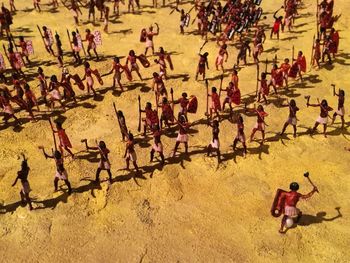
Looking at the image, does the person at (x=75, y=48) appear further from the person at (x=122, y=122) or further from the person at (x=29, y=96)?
the person at (x=122, y=122)

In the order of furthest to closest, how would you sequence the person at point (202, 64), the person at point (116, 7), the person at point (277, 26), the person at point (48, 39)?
1. the person at point (116, 7)
2. the person at point (277, 26)
3. the person at point (48, 39)
4. the person at point (202, 64)

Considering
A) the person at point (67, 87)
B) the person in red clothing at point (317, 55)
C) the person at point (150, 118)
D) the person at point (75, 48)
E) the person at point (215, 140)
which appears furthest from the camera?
the person at point (75, 48)

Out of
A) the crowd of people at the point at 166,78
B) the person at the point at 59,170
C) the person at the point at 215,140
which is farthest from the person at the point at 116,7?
the person at the point at 59,170

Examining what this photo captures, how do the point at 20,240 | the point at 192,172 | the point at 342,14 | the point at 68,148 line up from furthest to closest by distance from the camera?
the point at 342,14 < the point at 68,148 < the point at 192,172 < the point at 20,240

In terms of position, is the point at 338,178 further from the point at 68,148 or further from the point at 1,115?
the point at 1,115

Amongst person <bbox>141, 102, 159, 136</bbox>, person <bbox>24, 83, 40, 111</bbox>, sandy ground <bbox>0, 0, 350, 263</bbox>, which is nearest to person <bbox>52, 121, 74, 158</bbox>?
sandy ground <bbox>0, 0, 350, 263</bbox>

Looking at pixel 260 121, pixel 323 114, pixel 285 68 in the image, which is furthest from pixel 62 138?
pixel 285 68

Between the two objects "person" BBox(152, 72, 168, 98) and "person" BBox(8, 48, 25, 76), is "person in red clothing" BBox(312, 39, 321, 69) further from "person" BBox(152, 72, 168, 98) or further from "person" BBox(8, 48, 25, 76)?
"person" BBox(8, 48, 25, 76)

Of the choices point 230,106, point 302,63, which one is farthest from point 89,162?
point 302,63
